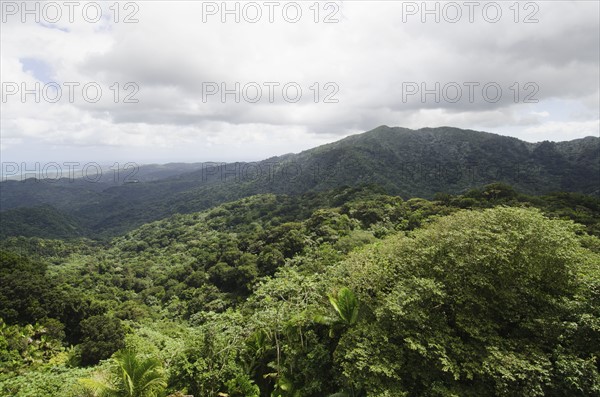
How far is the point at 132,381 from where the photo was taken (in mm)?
8156

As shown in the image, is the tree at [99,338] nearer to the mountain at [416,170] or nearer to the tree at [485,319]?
the tree at [485,319]

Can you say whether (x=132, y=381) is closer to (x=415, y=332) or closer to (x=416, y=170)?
(x=415, y=332)

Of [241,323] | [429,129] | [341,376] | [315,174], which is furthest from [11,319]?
[429,129]

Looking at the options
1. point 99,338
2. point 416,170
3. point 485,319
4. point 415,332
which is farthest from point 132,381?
point 416,170

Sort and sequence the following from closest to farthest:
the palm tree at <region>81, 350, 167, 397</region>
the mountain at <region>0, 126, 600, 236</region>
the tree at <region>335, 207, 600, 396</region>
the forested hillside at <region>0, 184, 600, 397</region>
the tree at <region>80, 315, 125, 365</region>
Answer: the tree at <region>335, 207, 600, 396</region>, the forested hillside at <region>0, 184, 600, 397</region>, the palm tree at <region>81, 350, 167, 397</region>, the tree at <region>80, 315, 125, 365</region>, the mountain at <region>0, 126, 600, 236</region>

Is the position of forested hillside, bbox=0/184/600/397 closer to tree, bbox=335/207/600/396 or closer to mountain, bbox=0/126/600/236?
tree, bbox=335/207/600/396

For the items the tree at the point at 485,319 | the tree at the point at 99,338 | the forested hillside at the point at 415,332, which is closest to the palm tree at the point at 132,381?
the forested hillside at the point at 415,332

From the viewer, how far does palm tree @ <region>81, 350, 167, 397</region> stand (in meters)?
8.02

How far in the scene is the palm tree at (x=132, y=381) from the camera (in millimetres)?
8023

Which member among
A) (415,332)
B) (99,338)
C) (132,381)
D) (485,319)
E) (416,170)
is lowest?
(99,338)

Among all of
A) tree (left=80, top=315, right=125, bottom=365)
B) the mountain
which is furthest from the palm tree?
the mountain

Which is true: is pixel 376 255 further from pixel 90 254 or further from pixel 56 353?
pixel 90 254

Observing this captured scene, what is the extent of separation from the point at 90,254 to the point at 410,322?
8839 cm

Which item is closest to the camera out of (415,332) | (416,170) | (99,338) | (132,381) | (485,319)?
(415,332)
